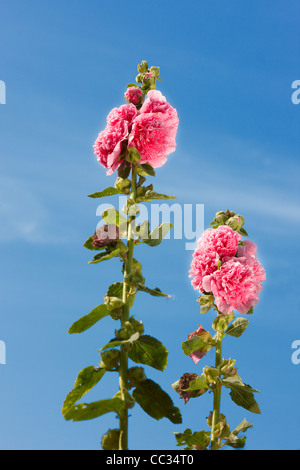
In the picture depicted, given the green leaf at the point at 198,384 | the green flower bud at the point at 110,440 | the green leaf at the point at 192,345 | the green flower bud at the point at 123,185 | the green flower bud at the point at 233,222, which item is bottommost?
the green flower bud at the point at 110,440

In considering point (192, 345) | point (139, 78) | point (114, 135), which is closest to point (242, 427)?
point (192, 345)

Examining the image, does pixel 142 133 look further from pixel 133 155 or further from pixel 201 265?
pixel 201 265

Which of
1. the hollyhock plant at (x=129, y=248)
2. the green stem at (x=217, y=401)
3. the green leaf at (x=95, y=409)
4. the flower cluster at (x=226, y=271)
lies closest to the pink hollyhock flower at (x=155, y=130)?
the hollyhock plant at (x=129, y=248)

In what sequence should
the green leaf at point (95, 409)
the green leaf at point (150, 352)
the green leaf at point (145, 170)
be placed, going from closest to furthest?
the green leaf at point (95, 409) → the green leaf at point (150, 352) → the green leaf at point (145, 170)

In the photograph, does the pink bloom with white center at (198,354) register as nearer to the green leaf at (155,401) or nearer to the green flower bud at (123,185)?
the green leaf at (155,401)

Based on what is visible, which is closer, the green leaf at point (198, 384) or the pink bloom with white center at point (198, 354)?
the green leaf at point (198, 384)

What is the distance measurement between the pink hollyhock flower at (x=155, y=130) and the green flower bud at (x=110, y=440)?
55.7 inches

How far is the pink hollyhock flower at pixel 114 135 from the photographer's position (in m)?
→ 3.09

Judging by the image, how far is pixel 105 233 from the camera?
2.94m

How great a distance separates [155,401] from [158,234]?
82 cm
